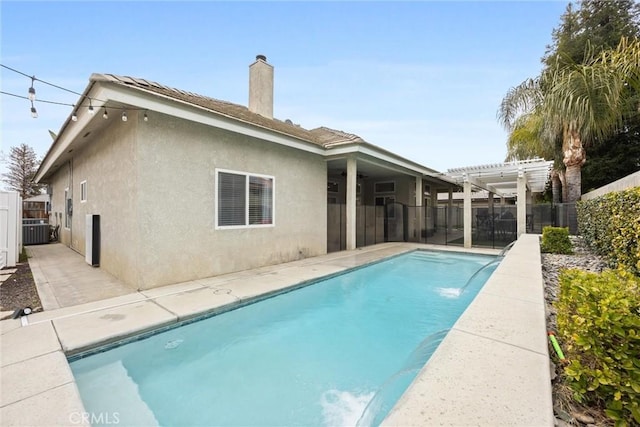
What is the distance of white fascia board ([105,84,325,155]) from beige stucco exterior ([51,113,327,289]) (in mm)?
286

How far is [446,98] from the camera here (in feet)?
45.1

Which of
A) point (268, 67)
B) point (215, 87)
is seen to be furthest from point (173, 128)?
point (215, 87)

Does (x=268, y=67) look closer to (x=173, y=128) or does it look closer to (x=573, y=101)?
(x=173, y=128)

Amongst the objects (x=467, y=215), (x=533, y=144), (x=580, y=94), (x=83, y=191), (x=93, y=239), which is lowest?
(x=93, y=239)

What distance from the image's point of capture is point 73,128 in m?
6.97

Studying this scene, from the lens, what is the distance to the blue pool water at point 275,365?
2.64 metres

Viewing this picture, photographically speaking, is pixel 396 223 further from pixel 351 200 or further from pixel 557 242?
pixel 557 242

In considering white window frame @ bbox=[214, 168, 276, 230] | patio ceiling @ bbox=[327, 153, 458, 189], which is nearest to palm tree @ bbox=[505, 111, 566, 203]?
patio ceiling @ bbox=[327, 153, 458, 189]

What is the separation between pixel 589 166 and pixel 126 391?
76.3 feet

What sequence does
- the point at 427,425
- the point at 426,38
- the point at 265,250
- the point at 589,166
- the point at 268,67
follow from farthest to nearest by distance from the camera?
the point at 589,166 < the point at 268,67 < the point at 426,38 < the point at 265,250 < the point at 427,425

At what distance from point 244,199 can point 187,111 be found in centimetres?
245

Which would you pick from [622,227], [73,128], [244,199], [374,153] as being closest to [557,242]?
[622,227]

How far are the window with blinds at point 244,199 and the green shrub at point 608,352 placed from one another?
253 inches

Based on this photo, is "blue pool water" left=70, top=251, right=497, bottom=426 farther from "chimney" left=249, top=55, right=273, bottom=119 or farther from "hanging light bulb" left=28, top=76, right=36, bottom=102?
"chimney" left=249, top=55, right=273, bottom=119
